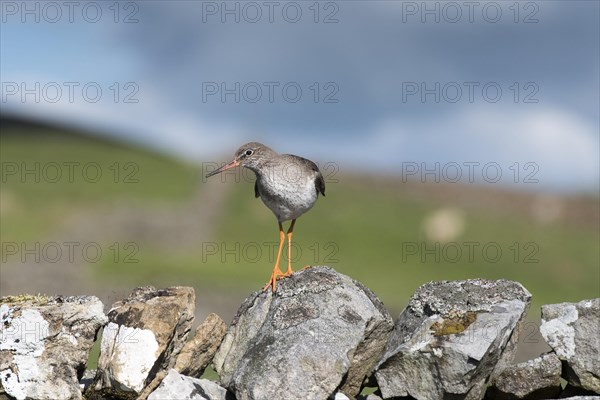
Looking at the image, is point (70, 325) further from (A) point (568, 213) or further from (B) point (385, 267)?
(A) point (568, 213)

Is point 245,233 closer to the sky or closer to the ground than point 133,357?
closer to the ground

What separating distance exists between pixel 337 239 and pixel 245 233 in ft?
22.9

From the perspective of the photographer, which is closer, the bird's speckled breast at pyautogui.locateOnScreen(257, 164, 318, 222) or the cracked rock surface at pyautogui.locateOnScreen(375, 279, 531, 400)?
the cracked rock surface at pyautogui.locateOnScreen(375, 279, 531, 400)

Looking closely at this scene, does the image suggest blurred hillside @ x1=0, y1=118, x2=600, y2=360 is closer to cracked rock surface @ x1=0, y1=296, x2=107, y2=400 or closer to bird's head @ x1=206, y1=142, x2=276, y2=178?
bird's head @ x1=206, y1=142, x2=276, y2=178

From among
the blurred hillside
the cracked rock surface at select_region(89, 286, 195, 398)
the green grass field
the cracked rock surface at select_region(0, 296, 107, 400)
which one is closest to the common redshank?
the cracked rock surface at select_region(89, 286, 195, 398)

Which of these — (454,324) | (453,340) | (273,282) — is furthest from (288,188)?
Answer: (453,340)

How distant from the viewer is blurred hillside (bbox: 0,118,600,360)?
130ft

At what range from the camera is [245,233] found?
5116cm

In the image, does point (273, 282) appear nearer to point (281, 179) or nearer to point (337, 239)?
point (281, 179)

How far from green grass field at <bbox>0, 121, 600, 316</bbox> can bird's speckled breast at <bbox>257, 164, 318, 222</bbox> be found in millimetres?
23811

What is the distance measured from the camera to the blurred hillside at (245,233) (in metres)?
39.5

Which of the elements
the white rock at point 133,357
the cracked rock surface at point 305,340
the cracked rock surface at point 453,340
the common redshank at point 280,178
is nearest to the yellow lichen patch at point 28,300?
the white rock at point 133,357

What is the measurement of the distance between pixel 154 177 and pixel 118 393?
2243 inches

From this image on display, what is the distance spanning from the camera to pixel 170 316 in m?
10.3
